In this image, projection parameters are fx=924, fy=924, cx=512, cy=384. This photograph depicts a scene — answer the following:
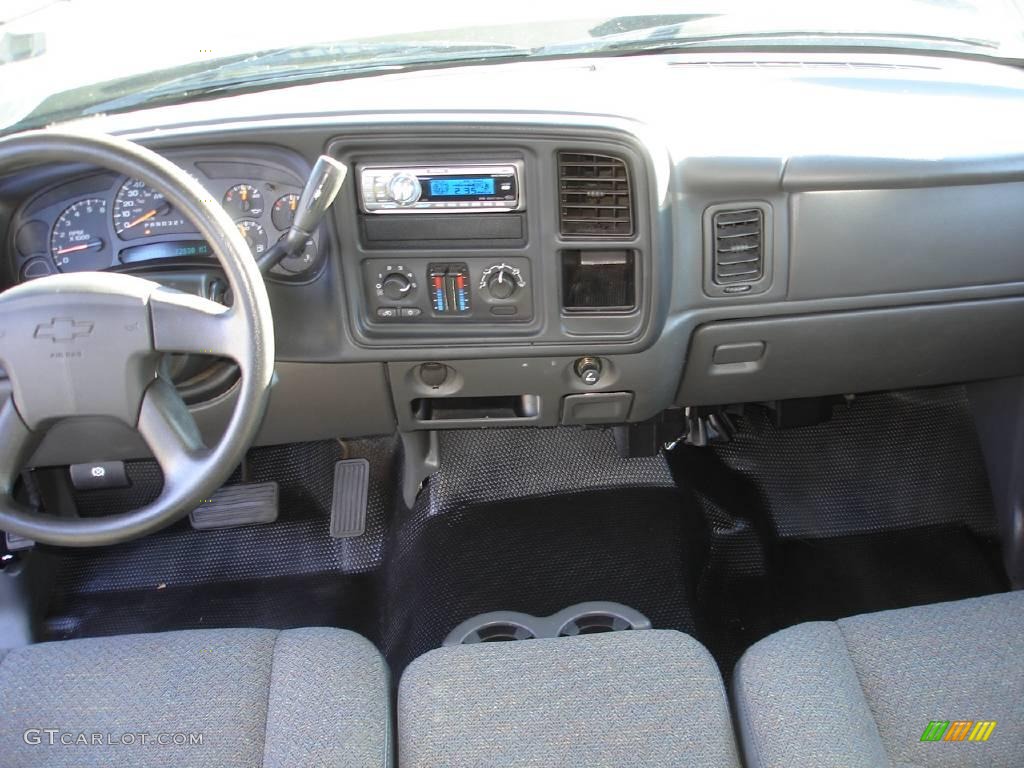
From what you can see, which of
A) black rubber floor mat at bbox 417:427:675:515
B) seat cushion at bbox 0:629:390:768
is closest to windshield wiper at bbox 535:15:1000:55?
black rubber floor mat at bbox 417:427:675:515

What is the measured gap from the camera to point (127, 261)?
65.4 inches

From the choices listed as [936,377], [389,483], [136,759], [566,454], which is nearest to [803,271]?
[936,377]

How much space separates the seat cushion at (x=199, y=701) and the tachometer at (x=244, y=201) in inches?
28.6

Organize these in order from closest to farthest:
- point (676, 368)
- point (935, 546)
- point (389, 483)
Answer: point (676, 368) < point (935, 546) < point (389, 483)

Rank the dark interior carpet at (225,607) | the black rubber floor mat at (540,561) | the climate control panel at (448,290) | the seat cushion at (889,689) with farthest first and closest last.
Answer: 1. the dark interior carpet at (225,607)
2. the black rubber floor mat at (540,561)
3. the climate control panel at (448,290)
4. the seat cushion at (889,689)

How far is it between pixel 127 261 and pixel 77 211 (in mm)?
122

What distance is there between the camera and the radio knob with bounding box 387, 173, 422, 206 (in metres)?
1.61

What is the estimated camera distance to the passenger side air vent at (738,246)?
1.70 m

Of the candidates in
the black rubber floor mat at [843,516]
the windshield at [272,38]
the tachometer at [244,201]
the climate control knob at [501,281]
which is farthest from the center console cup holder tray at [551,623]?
the windshield at [272,38]

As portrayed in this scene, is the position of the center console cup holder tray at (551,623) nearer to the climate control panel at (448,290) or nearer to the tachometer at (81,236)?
the climate control panel at (448,290)

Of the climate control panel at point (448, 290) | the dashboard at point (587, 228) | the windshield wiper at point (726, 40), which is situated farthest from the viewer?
the windshield wiper at point (726, 40)

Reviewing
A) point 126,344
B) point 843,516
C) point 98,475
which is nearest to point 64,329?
point 126,344

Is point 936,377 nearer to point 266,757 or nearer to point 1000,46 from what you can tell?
point 1000,46

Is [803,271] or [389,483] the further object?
[389,483]
